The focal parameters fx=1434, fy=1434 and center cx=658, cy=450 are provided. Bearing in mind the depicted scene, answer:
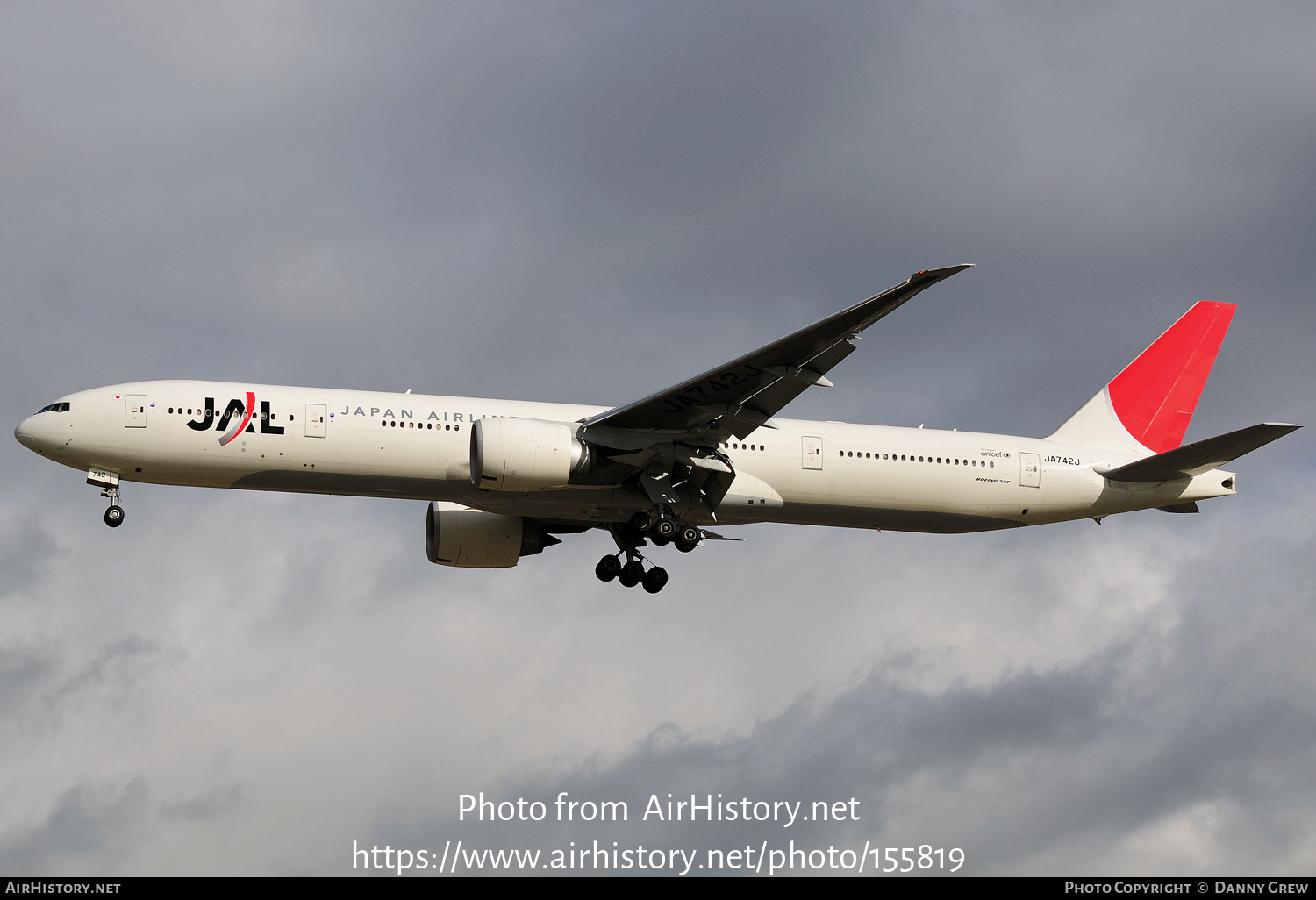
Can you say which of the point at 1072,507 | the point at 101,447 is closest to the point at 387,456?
the point at 101,447

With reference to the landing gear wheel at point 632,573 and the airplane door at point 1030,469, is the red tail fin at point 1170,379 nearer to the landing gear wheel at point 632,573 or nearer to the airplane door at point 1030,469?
the airplane door at point 1030,469

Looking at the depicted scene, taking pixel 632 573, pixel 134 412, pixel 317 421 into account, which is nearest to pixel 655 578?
pixel 632 573

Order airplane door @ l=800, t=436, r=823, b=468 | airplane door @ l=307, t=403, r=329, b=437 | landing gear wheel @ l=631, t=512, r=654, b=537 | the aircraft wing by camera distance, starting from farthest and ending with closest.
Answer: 1. airplane door @ l=800, t=436, r=823, b=468
2. landing gear wheel @ l=631, t=512, r=654, b=537
3. airplane door @ l=307, t=403, r=329, b=437
4. the aircraft wing

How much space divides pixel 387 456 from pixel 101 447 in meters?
6.50

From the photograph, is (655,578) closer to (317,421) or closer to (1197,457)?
(317,421)

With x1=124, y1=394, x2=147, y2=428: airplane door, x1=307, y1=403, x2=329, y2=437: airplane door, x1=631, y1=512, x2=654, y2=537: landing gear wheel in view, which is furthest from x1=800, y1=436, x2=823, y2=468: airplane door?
x1=124, y1=394, x2=147, y2=428: airplane door

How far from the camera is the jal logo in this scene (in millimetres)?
32969

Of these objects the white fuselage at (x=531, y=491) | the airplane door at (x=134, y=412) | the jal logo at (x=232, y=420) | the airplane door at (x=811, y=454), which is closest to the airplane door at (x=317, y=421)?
the white fuselage at (x=531, y=491)

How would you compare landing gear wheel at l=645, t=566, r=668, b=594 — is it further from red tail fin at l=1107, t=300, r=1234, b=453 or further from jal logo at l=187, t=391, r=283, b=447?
red tail fin at l=1107, t=300, r=1234, b=453

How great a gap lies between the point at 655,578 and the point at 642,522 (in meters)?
2.72

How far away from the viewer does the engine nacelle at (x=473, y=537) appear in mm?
39438

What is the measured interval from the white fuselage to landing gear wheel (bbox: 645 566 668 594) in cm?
201

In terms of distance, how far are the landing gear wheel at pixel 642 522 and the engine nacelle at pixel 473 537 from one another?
4.88 metres

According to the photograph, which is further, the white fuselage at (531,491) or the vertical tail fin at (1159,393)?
the vertical tail fin at (1159,393)
